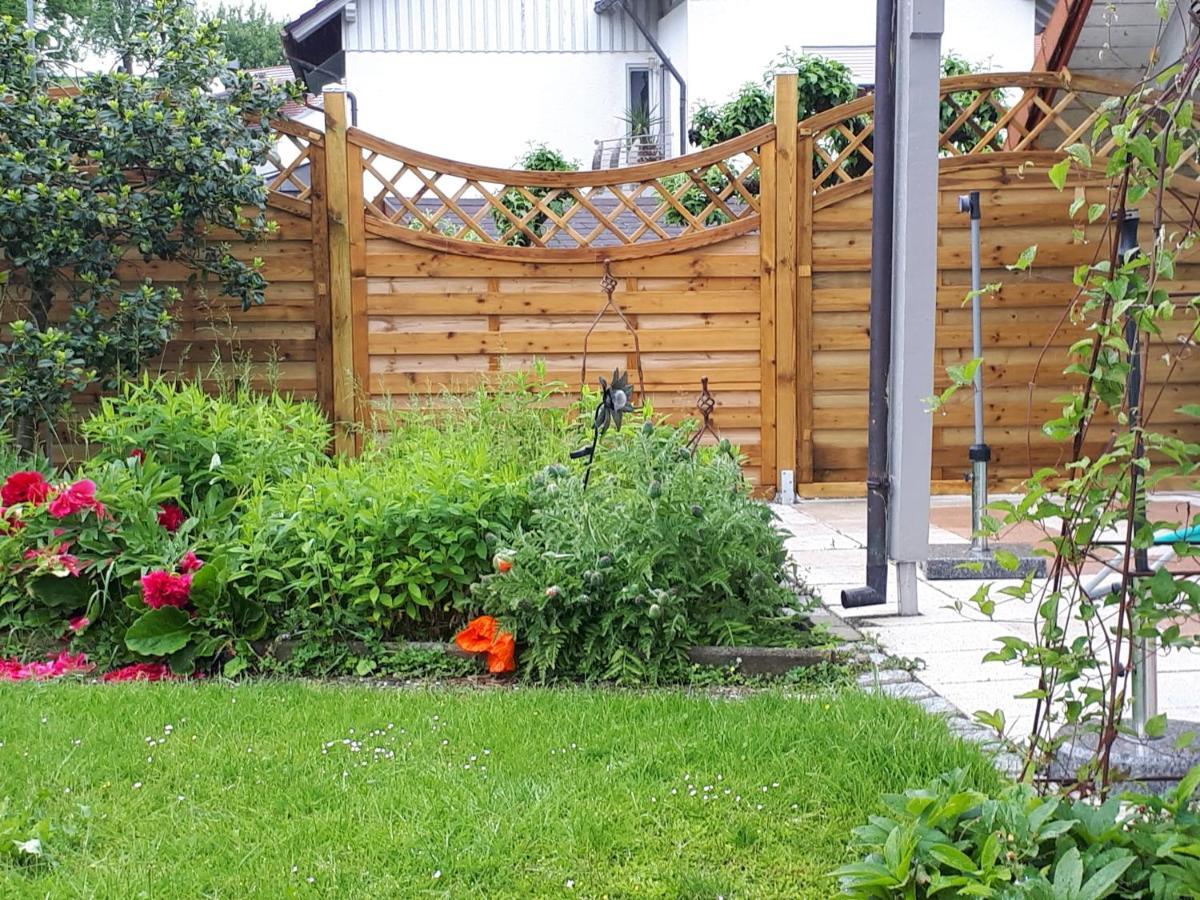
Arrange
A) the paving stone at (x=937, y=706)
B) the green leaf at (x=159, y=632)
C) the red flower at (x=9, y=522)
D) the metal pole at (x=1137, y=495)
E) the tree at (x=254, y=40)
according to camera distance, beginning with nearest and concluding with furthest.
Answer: the metal pole at (x=1137, y=495)
the paving stone at (x=937, y=706)
the green leaf at (x=159, y=632)
the red flower at (x=9, y=522)
the tree at (x=254, y=40)

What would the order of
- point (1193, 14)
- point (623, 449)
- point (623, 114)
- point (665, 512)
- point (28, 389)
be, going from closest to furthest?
point (1193, 14), point (665, 512), point (623, 449), point (28, 389), point (623, 114)

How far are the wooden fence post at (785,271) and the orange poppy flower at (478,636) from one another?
3.70 metres

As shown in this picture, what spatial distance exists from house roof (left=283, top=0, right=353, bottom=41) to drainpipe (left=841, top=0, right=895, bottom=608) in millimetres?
12674

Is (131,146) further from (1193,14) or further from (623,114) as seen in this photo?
(623,114)

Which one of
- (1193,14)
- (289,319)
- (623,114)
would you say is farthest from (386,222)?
(623,114)

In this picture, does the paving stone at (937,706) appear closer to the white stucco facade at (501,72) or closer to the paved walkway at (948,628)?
the paved walkway at (948,628)

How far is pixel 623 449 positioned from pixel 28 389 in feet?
10.2

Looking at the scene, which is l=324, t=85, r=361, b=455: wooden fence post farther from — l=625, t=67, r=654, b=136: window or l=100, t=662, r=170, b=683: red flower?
l=625, t=67, r=654, b=136: window

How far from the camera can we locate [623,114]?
659 inches

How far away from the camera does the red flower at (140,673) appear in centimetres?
357

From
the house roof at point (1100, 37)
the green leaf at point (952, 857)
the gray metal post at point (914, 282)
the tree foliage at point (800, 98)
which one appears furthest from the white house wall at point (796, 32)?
the green leaf at point (952, 857)

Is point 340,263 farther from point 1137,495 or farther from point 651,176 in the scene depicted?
point 1137,495

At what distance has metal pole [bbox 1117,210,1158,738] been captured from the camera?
6.09 ft

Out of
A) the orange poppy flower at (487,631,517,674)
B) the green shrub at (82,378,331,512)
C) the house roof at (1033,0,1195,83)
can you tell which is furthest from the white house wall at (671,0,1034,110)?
the orange poppy flower at (487,631,517,674)
